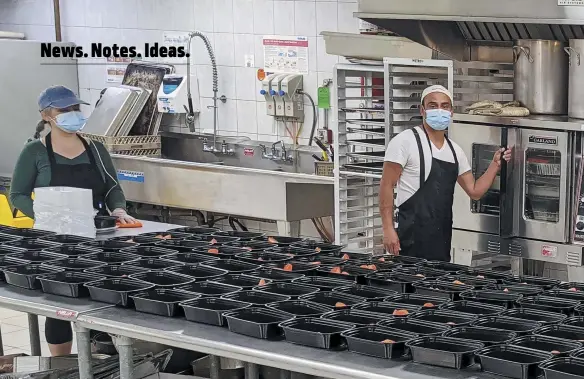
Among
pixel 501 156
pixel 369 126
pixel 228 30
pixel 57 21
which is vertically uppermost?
pixel 57 21

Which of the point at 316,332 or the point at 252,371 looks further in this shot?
the point at 252,371

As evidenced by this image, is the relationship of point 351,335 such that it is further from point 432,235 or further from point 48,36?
point 48,36

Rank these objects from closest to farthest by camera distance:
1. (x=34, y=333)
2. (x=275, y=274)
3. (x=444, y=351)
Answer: (x=444, y=351), (x=275, y=274), (x=34, y=333)

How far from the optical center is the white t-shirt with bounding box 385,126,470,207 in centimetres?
512

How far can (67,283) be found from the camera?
3574 millimetres

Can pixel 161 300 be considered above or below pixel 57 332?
above

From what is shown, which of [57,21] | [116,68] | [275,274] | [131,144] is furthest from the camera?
[57,21]

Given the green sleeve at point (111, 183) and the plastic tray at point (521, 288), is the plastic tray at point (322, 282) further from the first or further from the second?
the green sleeve at point (111, 183)

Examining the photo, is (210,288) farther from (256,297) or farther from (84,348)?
(84,348)

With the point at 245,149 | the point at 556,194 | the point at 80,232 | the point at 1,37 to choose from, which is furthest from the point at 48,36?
the point at 556,194

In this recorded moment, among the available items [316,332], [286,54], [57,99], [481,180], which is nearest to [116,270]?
[316,332]

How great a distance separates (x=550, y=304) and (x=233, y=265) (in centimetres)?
121

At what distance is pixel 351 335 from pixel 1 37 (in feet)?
23.8

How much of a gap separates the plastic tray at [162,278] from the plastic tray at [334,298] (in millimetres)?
478
